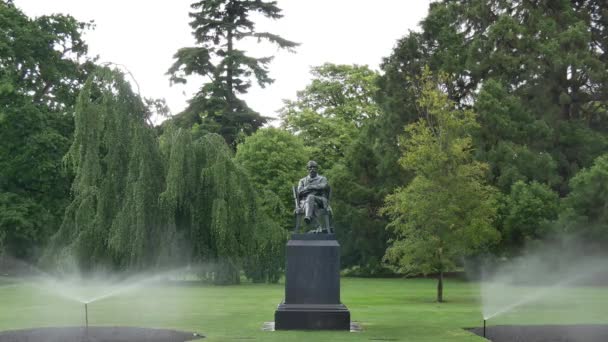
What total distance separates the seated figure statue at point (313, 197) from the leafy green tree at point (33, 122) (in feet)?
70.3

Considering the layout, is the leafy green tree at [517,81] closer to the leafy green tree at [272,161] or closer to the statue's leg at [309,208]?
the leafy green tree at [272,161]

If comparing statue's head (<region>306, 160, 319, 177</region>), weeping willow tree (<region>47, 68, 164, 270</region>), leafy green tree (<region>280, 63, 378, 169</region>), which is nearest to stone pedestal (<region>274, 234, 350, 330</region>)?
statue's head (<region>306, 160, 319, 177</region>)

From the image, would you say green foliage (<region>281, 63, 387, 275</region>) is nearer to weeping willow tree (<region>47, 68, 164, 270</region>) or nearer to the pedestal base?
weeping willow tree (<region>47, 68, 164, 270</region>)

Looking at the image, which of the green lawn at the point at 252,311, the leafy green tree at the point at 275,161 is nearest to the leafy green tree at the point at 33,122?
the green lawn at the point at 252,311

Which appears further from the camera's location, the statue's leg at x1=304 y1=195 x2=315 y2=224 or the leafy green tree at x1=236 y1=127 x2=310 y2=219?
the leafy green tree at x1=236 y1=127 x2=310 y2=219

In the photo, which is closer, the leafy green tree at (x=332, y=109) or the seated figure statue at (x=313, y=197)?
the seated figure statue at (x=313, y=197)

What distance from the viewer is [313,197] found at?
68.5ft

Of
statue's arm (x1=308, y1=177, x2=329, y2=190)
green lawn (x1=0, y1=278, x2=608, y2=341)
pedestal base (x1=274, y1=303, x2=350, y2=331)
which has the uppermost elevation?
statue's arm (x1=308, y1=177, x2=329, y2=190)

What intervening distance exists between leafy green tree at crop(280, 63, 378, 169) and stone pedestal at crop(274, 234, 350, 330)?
4105cm

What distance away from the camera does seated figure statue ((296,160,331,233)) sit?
20.8 m

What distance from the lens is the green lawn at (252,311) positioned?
1947cm

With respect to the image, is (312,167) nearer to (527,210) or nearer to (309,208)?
(309,208)

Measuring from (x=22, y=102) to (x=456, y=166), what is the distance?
2075 cm

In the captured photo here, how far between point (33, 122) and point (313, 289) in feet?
85.9
